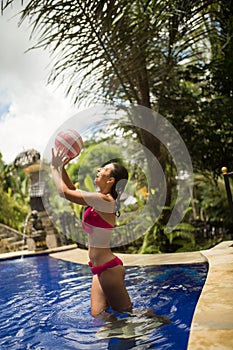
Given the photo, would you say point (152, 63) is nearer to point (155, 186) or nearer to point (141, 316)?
point (155, 186)

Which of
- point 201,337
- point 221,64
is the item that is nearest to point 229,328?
point 201,337

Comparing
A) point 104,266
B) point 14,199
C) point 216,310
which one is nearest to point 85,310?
point 104,266

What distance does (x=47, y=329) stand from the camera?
3006mm

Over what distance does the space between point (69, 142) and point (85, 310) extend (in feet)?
5.24

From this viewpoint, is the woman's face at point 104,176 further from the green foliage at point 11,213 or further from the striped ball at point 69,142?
the green foliage at point 11,213

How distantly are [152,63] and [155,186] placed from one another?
2435 mm

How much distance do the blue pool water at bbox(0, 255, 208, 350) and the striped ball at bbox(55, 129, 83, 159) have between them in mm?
1236

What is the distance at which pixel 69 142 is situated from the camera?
2.83 metres

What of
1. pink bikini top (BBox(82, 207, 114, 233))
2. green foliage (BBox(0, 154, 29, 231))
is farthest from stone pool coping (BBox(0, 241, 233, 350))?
green foliage (BBox(0, 154, 29, 231))

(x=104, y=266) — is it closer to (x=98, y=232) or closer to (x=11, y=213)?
(x=98, y=232)

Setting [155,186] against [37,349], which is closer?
[37,349]

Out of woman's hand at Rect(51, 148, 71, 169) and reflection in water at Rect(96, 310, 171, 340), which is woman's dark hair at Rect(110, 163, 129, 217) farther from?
reflection in water at Rect(96, 310, 171, 340)

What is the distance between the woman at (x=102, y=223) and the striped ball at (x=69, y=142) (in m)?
0.06

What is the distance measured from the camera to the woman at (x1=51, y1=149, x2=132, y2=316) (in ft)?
8.87
